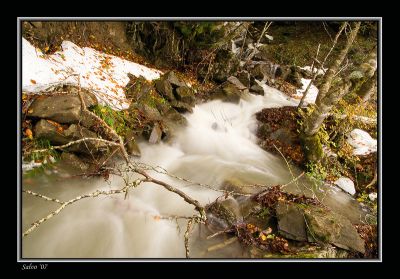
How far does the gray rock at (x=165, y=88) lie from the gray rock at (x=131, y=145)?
2191 mm

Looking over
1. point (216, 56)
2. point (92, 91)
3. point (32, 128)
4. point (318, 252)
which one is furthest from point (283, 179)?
point (216, 56)

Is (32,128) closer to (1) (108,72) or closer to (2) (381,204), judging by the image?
(1) (108,72)

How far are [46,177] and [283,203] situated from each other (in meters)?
4.20

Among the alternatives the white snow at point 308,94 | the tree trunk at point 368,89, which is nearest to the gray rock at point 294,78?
the white snow at point 308,94

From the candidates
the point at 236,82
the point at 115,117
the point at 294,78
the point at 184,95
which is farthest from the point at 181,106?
the point at 294,78

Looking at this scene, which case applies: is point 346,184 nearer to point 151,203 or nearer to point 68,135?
point 151,203

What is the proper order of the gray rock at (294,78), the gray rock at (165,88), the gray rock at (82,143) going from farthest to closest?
the gray rock at (294,78) → the gray rock at (165,88) → the gray rock at (82,143)

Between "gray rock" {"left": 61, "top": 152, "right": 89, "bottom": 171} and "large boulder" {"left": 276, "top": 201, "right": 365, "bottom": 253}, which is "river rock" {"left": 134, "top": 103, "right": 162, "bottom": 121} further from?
"large boulder" {"left": 276, "top": 201, "right": 365, "bottom": 253}

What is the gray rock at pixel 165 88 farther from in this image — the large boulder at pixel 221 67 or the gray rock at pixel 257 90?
the gray rock at pixel 257 90

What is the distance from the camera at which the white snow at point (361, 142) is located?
7.21 metres

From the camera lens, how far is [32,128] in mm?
4273

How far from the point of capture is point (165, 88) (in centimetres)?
754

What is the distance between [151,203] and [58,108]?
2439 millimetres

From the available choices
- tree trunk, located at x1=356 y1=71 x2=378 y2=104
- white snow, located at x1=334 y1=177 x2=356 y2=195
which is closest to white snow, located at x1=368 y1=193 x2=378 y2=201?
white snow, located at x1=334 y1=177 x2=356 y2=195
